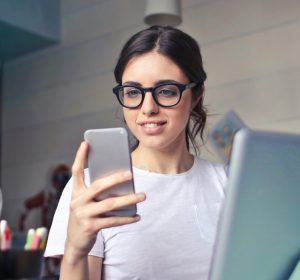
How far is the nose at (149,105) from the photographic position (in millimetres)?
871

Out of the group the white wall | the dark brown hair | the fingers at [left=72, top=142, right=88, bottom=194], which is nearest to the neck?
the dark brown hair

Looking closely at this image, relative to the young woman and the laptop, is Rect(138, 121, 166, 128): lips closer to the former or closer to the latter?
the young woman

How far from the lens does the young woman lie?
87cm

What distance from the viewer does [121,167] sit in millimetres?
667

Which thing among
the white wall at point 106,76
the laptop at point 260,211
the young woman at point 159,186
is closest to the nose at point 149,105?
the young woman at point 159,186

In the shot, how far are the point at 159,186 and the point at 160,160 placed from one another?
6 cm

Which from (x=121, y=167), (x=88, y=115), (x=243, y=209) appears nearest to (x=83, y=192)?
(x=121, y=167)

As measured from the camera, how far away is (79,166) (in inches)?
27.1

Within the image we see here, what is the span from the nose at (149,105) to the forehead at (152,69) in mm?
31

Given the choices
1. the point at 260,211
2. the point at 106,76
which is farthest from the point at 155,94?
the point at 106,76

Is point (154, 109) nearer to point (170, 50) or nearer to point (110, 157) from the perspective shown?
point (170, 50)

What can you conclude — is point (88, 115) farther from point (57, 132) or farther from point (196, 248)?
point (196, 248)

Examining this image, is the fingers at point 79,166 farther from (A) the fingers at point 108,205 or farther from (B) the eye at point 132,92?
(B) the eye at point 132,92

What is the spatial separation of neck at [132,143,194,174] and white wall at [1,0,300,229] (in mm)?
1382
